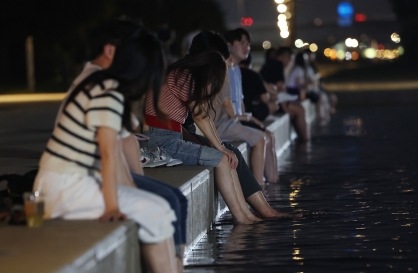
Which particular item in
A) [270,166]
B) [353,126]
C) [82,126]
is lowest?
[353,126]

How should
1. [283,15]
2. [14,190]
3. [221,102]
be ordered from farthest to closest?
1. [283,15]
2. [221,102]
3. [14,190]

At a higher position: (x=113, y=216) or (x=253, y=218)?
(x=113, y=216)

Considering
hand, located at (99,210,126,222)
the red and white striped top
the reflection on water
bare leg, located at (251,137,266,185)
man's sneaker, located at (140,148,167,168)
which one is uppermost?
the red and white striped top

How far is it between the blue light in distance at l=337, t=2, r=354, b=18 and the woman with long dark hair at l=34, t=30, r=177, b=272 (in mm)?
79272

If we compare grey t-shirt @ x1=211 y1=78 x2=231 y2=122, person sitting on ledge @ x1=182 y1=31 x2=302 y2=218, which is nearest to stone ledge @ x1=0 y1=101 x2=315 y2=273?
person sitting on ledge @ x1=182 y1=31 x2=302 y2=218

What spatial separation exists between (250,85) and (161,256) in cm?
724

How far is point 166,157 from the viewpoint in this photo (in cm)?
769

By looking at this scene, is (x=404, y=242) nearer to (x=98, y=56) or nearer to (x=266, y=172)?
(x=98, y=56)

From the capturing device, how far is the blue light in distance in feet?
273

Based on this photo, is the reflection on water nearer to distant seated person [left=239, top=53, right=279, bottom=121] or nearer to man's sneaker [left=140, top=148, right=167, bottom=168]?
distant seated person [left=239, top=53, right=279, bottom=121]

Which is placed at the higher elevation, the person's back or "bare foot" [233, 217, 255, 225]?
the person's back

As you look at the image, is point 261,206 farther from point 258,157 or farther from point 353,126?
point 353,126

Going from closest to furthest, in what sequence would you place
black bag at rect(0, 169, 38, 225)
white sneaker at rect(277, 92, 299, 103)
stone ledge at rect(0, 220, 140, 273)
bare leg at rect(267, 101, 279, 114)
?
stone ledge at rect(0, 220, 140, 273)
black bag at rect(0, 169, 38, 225)
bare leg at rect(267, 101, 279, 114)
white sneaker at rect(277, 92, 299, 103)

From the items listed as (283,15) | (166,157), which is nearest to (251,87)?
(166,157)
